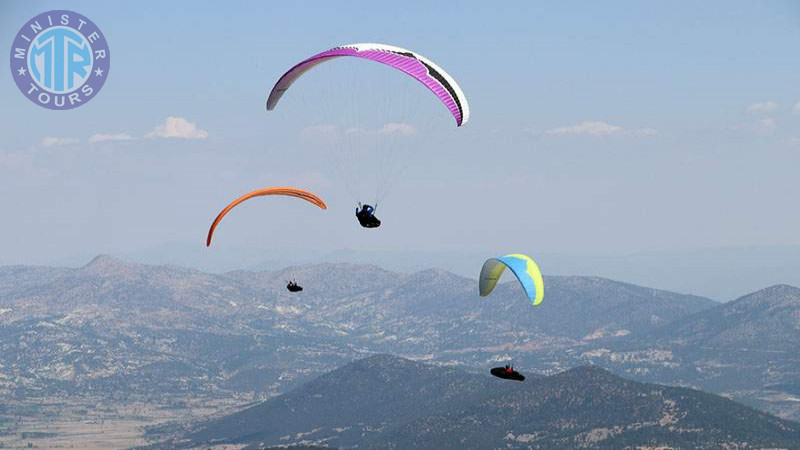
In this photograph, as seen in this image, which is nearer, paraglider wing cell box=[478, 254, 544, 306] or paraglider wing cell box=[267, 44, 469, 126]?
paraglider wing cell box=[267, 44, 469, 126]

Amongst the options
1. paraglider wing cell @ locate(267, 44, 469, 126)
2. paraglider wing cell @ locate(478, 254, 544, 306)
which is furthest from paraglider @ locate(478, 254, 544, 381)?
paraglider wing cell @ locate(267, 44, 469, 126)

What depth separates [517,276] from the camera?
177125 mm

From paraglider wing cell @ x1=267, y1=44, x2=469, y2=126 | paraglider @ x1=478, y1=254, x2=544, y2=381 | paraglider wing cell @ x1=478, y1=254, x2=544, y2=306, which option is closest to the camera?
paraglider wing cell @ x1=267, y1=44, x2=469, y2=126

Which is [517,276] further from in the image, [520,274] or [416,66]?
[416,66]

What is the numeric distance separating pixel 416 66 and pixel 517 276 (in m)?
43.8

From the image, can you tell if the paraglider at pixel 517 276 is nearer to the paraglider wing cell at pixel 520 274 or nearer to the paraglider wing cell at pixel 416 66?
the paraglider wing cell at pixel 520 274

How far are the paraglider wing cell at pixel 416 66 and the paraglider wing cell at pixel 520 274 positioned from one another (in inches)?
1099

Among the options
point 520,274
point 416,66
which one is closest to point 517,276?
point 520,274

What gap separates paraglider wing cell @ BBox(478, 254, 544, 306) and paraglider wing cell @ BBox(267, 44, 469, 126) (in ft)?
91.5

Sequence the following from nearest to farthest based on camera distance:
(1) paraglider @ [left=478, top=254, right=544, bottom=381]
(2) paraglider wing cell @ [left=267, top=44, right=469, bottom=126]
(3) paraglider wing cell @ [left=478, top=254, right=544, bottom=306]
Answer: (2) paraglider wing cell @ [left=267, top=44, right=469, bottom=126]
(1) paraglider @ [left=478, top=254, right=544, bottom=381]
(3) paraglider wing cell @ [left=478, top=254, right=544, bottom=306]

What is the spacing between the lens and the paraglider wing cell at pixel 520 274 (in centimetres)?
16875

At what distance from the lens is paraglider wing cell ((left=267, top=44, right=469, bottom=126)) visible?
144500 millimetres

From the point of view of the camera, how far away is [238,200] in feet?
535

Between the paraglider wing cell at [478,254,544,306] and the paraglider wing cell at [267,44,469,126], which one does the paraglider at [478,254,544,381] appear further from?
the paraglider wing cell at [267,44,469,126]
